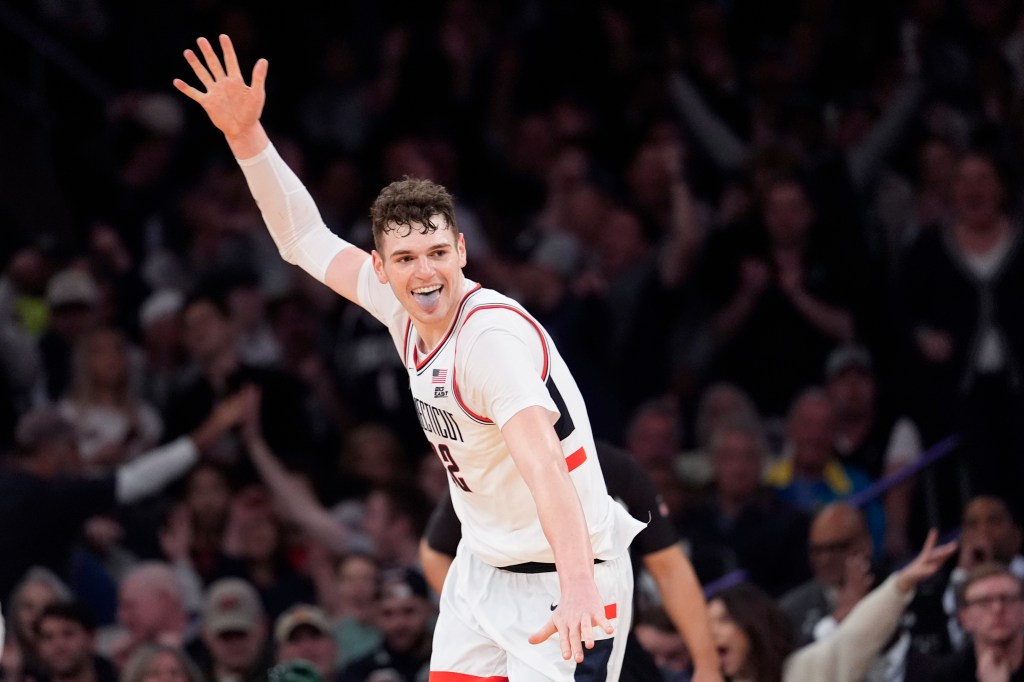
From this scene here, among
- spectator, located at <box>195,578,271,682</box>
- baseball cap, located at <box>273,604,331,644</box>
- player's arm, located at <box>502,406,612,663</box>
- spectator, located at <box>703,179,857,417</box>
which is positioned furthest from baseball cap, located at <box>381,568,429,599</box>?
player's arm, located at <box>502,406,612,663</box>

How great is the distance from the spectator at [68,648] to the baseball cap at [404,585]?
54.7 inches

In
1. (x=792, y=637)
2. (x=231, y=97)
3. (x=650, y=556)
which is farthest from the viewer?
(x=792, y=637)

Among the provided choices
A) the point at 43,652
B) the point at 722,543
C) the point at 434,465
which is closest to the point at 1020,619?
the point at 722,543

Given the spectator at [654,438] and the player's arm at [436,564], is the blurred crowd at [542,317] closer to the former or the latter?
the spectator at [654,438]

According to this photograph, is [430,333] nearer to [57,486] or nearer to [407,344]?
[407,344]

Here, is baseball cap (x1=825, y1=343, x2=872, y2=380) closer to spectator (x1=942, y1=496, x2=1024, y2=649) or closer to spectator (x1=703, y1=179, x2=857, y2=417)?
spectator (x1=703, y1=179, x2=857, y2=417)

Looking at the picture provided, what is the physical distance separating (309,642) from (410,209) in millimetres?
3894

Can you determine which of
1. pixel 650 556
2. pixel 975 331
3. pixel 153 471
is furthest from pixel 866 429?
pixel 153 471

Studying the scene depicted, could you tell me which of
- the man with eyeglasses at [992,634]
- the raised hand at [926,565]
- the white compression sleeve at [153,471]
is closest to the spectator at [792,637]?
the raised hand at [926,565]

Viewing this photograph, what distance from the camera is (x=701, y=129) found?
39.9 feet

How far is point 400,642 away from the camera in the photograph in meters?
8.70

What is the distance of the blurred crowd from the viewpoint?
8891 millimetres

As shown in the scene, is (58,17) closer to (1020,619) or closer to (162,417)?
(162,417)

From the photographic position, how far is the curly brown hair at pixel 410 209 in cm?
525
